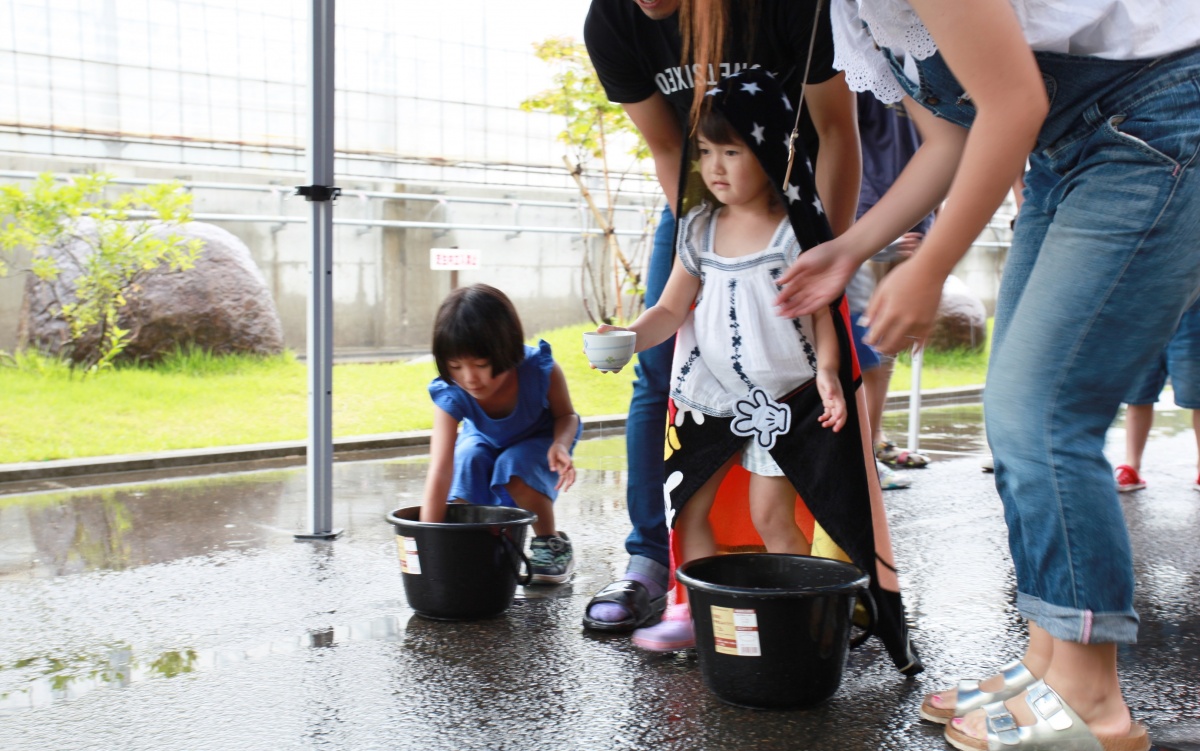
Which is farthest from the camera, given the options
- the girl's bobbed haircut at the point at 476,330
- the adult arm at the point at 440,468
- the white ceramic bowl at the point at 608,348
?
the girl's bobbed haircut at the point at 476,330

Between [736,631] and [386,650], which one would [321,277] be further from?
[736,631]

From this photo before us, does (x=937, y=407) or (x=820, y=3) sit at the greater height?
(x=820, y=3)

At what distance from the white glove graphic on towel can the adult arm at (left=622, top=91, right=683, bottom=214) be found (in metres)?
0.58

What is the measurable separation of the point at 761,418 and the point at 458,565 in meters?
0.92

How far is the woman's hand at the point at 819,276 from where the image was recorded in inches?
83.6

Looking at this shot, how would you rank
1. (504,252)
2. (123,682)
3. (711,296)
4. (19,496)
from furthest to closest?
1. (504,252)
2. (19,496)
3. (711,296)
4. (123,682)

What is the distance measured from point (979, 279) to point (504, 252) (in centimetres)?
799

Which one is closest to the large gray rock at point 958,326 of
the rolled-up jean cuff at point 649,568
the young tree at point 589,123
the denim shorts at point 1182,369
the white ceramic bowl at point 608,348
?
the young tree at point 589,123

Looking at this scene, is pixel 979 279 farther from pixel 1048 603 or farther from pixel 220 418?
pixel 1048 603

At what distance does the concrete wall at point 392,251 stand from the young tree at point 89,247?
1.54m

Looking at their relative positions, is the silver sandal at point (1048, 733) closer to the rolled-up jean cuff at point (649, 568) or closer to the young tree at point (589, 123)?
the rolled-up jean cuff at point (649, 568)

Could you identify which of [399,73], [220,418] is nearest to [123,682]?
[220,418]

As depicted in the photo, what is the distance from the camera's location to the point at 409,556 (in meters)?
3.04

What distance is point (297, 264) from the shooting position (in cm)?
1106
